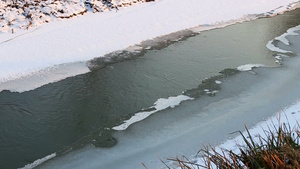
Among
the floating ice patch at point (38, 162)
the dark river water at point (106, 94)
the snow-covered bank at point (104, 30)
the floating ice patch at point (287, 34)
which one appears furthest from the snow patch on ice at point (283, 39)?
the floating ice patch at point (38, 162)

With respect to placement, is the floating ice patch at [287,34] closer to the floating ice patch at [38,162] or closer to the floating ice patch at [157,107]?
the floating ice patch at [157,107]

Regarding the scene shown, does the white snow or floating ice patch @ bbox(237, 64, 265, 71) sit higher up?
floating ice patch @ bbox(237, 64, 265, 71)

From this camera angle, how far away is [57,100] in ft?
19.7

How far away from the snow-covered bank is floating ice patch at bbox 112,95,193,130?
1.88 m

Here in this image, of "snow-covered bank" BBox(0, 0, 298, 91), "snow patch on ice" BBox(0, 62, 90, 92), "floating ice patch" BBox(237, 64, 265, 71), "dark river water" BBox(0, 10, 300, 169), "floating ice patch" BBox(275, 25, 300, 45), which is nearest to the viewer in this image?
"dark river water" BBox(0, 10, 300, 169)

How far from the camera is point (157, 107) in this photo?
5.71 meters

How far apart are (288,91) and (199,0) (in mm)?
5568

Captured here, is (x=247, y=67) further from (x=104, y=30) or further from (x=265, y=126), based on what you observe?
(x=104, y=30)

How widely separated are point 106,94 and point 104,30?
10.0 ft

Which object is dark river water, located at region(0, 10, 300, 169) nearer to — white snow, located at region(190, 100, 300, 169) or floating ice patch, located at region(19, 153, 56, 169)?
floating ice patch, located at region(19, 153, 56, 169)

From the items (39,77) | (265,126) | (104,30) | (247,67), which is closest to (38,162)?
(39,77)

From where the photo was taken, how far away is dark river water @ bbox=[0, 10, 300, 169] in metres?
4.95

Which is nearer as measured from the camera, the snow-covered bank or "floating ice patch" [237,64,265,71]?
"floating ice patch" [237,64,265,71]

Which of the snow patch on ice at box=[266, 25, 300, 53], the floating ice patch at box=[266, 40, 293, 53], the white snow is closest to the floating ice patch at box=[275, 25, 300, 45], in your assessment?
the snow patch on ice at box=[266, 25, 300, 53]
